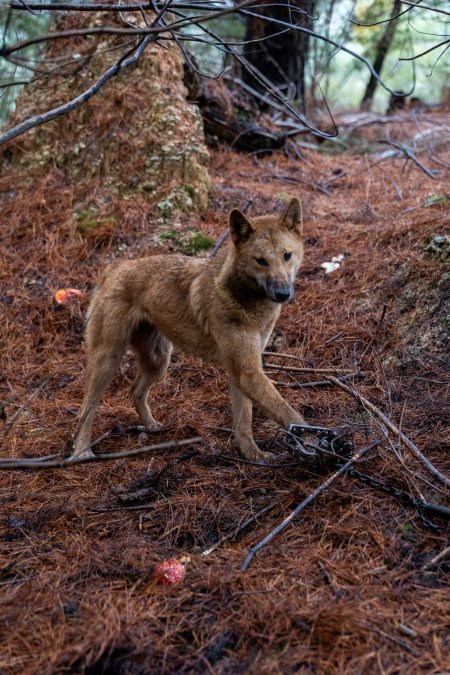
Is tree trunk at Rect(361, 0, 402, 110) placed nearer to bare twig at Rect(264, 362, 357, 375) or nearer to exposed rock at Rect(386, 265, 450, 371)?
exposed rock at Rect(386, 265, 450, 371)

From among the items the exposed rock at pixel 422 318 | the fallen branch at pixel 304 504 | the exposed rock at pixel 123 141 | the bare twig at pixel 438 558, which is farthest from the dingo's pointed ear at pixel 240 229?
the exposed rock at pixel 123 141

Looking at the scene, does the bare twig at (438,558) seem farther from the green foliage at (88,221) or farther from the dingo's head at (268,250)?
the green foliage at (88,221)

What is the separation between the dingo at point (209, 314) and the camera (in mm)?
4941

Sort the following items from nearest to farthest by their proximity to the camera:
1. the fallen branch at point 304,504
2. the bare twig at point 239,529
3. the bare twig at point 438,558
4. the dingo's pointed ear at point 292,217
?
the bare twig at point 438,558
the fallen branch at point 304,504
the bare twig at point 239,529
the dingo's pointed ear at point 292,217

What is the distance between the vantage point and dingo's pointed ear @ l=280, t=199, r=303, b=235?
17.2 feet

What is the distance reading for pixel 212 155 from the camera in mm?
9867

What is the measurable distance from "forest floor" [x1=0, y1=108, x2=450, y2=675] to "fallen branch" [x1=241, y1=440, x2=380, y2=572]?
0.06 m

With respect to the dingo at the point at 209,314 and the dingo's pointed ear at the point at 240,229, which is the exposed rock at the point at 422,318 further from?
the dingo's pointed ear at the point at 240,229

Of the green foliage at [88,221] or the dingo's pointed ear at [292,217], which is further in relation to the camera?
the green foliage at [88,221]

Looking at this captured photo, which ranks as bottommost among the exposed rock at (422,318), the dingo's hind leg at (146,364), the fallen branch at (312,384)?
the dingo's hind leg at (146,364)

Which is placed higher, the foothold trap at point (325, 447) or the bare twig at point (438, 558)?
the bare twig at point (438, 558)

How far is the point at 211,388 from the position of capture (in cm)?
628

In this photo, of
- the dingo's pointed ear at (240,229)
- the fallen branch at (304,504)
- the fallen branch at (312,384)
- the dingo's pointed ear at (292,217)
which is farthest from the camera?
the fallen branch at (312,384)

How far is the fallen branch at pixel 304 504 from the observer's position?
11.4ft
